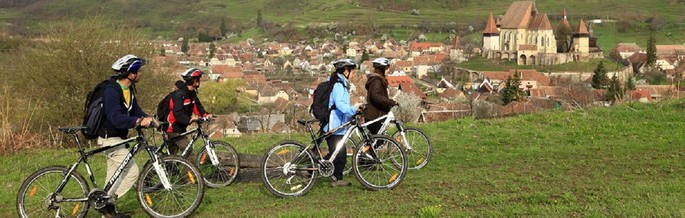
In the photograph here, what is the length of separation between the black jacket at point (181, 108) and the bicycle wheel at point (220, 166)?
0.52 metres

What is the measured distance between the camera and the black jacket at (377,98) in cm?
934

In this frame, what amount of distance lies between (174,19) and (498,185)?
17295 centimetres

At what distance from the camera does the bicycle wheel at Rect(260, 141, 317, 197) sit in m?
8.15

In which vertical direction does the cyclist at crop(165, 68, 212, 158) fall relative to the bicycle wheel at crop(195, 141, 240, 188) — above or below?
above

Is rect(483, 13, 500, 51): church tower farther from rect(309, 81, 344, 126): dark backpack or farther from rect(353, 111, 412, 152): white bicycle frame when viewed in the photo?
rect(309, 81, 344, 126): dark backpack

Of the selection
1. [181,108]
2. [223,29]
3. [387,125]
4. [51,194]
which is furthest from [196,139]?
[223,29]

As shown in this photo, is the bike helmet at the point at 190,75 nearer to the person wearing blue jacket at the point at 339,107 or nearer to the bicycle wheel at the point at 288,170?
the bicycle wheel at the point at 288,170

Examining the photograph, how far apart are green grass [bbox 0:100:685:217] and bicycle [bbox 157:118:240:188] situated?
23cm

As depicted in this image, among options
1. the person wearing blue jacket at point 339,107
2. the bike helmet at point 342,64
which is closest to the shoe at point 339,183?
the person wearing blue jacket at point 339,107

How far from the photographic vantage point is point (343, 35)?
15212 centimetres

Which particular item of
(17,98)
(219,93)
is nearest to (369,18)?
(219,93)

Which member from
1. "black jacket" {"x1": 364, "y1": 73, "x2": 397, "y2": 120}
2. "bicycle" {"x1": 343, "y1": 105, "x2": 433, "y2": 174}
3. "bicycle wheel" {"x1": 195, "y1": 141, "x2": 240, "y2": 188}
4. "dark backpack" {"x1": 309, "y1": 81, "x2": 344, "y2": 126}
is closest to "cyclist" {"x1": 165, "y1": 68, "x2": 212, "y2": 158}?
"bicycle wheel" {"x1": 195, "y1": 141, "x2": 240, "y2": 188}

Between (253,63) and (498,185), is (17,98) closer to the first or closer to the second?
(498,185)

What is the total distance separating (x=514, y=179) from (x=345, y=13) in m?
164
